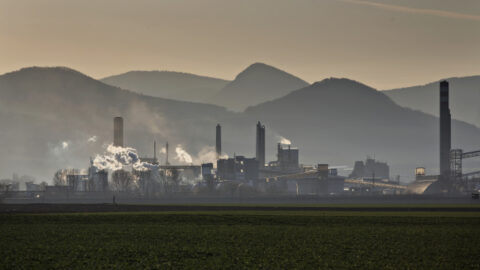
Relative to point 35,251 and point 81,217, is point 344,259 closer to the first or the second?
point 35,251

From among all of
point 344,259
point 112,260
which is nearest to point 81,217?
point 112,260

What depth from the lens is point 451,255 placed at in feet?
111

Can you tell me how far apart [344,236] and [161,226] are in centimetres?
1411

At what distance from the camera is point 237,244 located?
128 feet

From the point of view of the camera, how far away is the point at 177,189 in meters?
199

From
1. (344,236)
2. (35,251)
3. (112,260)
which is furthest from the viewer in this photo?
(344,236)

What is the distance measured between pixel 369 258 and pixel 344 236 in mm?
10264

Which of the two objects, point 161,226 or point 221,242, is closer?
point 221,242

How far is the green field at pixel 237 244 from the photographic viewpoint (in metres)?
31.7

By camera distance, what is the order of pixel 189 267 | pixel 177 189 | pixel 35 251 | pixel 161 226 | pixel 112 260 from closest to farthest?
pixel 189 267
pixel 112 260
pixel 35 251
pixel 161 226
pixel 177 189

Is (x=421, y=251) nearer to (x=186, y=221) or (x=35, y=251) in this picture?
(x=35, y=251)

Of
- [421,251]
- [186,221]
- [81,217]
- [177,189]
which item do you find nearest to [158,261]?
[421,251]

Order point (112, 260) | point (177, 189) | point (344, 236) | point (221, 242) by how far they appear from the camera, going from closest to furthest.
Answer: point (112, 260) < point (221, 242) < point (344, 236) < point (177, 189)

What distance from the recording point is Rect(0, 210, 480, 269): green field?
104 ft
